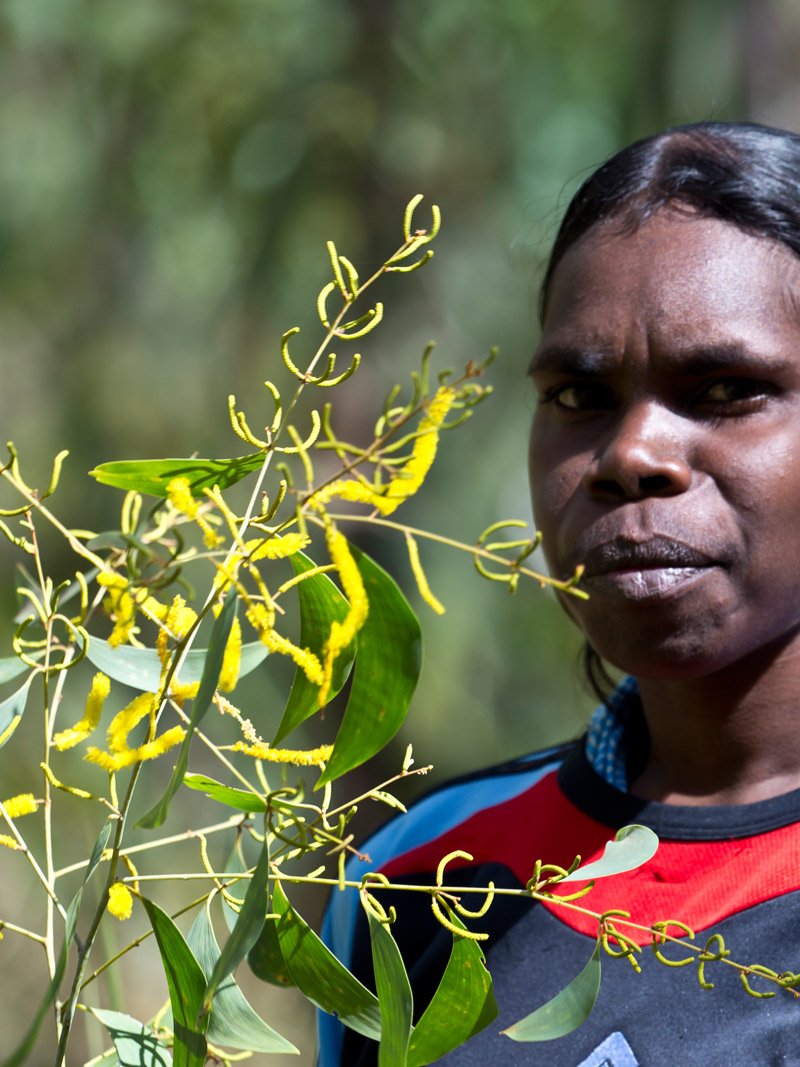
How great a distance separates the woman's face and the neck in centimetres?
4

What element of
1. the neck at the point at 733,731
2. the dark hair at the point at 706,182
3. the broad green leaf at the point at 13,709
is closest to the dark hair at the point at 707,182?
the dark hair at the point at 706,182

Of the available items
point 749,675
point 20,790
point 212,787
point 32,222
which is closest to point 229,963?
point 212,787

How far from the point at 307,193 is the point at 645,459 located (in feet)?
8.28

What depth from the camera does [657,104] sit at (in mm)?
3314

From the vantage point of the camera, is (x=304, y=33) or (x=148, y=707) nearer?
(x=148, y=707)

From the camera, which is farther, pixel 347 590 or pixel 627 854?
pixel 627 854

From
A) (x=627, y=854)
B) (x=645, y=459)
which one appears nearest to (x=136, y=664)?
(x=627, y=854)

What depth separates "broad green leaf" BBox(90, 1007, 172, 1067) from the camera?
737 mm

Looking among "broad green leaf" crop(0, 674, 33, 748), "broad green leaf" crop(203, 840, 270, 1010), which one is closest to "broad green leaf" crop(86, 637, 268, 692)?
"broad green leaf" crop(0, 674, 33, 748)

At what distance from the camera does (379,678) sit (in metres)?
0.68

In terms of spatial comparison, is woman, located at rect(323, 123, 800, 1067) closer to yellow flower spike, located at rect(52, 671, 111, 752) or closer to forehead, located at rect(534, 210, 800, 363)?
forehead, located at rect(534, 210, 800, 363)

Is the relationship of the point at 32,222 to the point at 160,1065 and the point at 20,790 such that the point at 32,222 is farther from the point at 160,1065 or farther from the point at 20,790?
the point at 160,1065

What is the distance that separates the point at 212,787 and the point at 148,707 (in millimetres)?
90

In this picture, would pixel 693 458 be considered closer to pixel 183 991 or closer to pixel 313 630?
pixel 313 630
